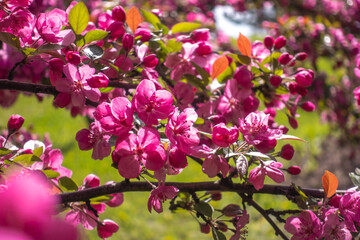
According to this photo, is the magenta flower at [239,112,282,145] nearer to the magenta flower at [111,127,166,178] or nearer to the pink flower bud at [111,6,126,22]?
the magenta flower at [111,127,166,178]

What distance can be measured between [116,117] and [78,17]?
251mm

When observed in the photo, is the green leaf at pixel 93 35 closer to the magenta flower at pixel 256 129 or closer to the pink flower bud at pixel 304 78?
the magenta flower at pixel 256 129

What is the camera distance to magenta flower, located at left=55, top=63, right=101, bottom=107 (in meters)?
0.75

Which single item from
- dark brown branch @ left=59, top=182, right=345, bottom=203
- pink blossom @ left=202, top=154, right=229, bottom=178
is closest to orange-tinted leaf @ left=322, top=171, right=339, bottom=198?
dark brown branch @ left=59, top=182, right=345, bottom=203

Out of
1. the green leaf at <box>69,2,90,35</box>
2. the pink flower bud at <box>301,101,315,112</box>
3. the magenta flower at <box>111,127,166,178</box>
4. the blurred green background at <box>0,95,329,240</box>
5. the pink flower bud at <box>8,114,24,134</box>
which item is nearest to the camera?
the magenta flower at <box>111,127,166,178</box>

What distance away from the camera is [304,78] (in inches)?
37.5

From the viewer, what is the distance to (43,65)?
1276 millimetres

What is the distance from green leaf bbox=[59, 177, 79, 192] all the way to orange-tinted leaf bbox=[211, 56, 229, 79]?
1.48 feet

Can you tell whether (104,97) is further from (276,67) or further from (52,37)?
(276,67)

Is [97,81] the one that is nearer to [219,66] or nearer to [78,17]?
[78,17]

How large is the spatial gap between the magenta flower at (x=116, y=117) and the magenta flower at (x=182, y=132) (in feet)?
0.25

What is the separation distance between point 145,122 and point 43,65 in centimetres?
72

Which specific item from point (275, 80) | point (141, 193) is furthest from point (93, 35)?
point (141, 193)

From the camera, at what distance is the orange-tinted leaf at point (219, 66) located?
976 millimetres
